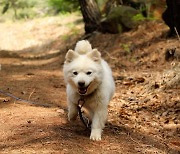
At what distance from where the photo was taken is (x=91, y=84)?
5.17m

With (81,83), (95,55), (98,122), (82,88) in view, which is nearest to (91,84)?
(82,88)

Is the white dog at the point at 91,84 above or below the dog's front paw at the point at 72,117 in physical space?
above

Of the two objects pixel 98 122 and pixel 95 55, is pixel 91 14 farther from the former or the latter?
pixel 98 122

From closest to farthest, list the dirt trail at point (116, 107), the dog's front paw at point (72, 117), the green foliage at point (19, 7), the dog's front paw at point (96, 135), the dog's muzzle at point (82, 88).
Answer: the dirt trail at point (116, 107)
the dog's muzzle at point (82, 88)
the dog's front paw at point (96, 135)
the dog's front paw at point (72, 117)
the green foliage at point (19, 7)

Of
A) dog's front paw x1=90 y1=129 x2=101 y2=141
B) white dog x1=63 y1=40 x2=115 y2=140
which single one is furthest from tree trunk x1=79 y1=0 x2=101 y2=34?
dog's front paw x1=90 y1=129 x2=101 y2=141

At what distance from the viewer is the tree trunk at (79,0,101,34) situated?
587 inches

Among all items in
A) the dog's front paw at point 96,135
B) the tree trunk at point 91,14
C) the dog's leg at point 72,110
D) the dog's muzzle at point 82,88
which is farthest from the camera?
the tree trunk at point 91,14

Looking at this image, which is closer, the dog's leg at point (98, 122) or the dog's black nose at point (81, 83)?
the dog's black nose at point (81, 83)

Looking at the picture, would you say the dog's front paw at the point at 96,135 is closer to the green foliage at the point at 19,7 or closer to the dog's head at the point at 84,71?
the dog's head at the point at 84,71

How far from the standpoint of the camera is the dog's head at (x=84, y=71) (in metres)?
4.98

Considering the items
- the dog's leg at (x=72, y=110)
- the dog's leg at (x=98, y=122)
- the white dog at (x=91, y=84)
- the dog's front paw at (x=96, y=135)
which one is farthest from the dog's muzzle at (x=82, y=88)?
the dog's front paw at (x=96, y=135)

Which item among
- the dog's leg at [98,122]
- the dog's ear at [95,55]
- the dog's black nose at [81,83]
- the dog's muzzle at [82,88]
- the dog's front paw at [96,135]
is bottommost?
the dog's front paw at [96,135]

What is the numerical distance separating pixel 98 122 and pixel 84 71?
811 millimetres

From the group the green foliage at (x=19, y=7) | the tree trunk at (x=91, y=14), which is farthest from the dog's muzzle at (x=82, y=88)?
the green foliage at (x=19, y=7)
